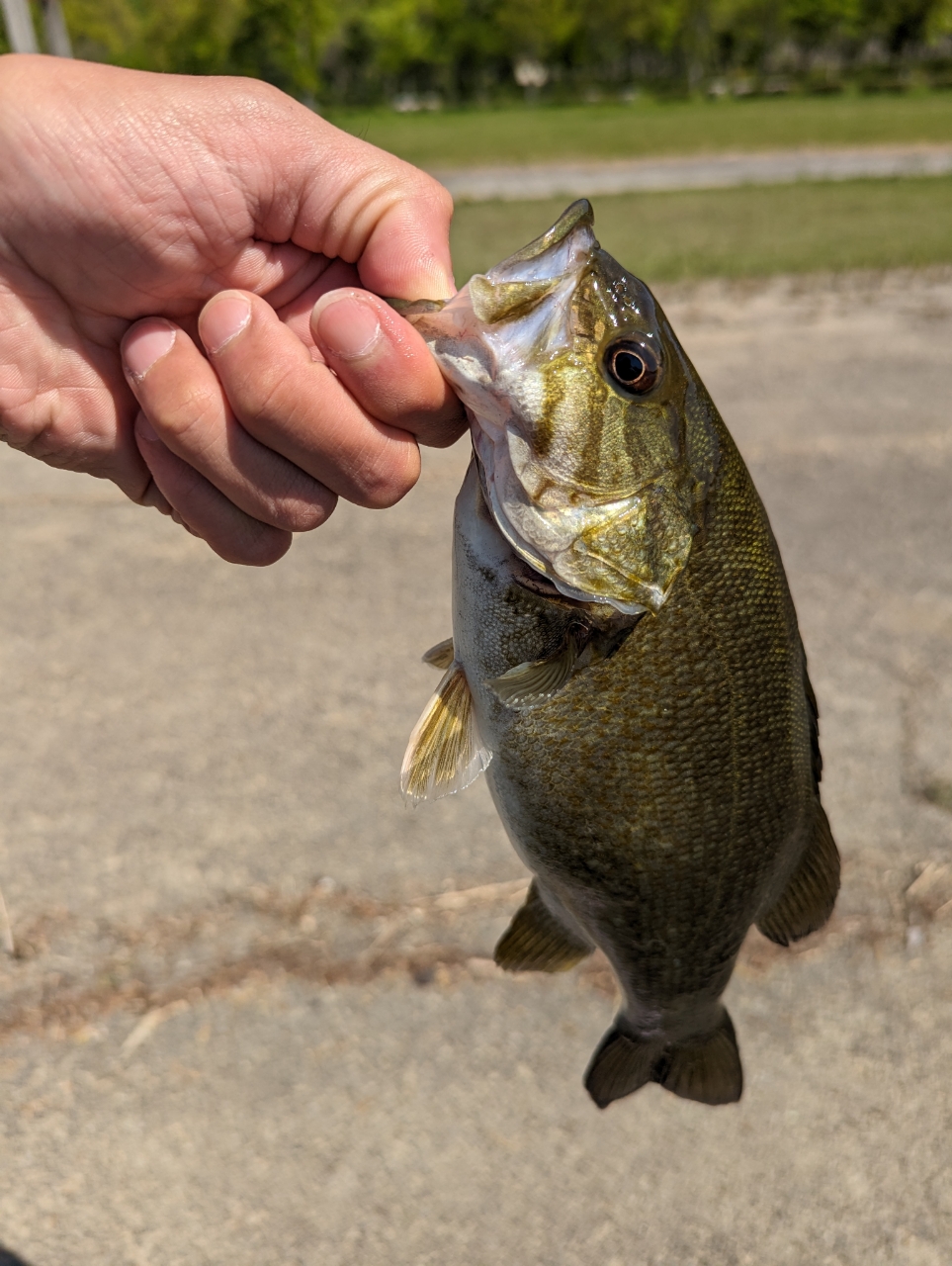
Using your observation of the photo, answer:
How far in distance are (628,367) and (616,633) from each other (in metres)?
0.41

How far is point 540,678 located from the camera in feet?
5.85

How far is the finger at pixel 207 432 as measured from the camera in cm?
196

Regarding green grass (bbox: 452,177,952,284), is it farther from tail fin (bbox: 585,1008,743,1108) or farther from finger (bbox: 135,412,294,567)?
tail fin (bbox: 585,1008,743,1108)

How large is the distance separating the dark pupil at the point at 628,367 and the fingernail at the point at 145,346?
0.82 m

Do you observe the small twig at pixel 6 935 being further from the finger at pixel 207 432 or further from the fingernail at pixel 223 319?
the fingernail at pixel 223 319

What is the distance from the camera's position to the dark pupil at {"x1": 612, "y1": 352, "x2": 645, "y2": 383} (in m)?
1.67

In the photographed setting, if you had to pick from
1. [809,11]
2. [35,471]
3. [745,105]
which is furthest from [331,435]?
[809,11]

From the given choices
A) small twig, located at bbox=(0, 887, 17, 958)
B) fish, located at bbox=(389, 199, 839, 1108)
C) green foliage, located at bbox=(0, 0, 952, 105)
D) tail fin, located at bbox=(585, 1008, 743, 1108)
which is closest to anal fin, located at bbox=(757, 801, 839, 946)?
fish, located at bbox=(389, 199, 839, 1108)

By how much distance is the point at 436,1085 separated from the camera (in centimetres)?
319

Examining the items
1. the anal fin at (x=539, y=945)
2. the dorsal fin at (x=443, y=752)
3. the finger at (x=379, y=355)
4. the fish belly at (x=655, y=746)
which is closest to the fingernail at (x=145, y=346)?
the finger at (x=379, y=355)

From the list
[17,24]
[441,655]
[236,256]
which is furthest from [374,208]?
[17,24]

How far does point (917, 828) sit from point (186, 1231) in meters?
2.77

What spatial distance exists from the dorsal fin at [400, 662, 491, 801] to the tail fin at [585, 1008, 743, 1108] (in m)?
0.69

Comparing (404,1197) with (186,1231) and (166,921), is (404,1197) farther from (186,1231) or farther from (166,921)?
(166,921)
